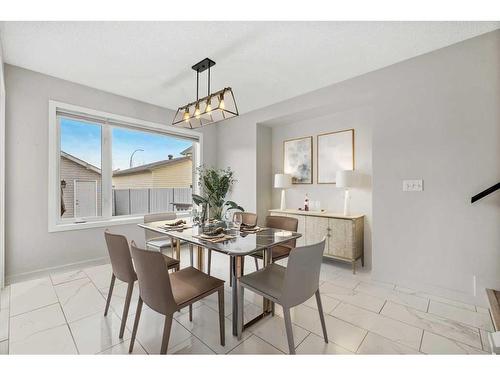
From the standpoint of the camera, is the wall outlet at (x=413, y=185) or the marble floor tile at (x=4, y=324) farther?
the wall outlet at (x=413, y=185)

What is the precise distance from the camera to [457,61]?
2.20 meters

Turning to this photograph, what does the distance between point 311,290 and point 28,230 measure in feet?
11.0

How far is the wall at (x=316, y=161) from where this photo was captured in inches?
126

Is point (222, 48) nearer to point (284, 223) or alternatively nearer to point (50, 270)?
point (284, 223)

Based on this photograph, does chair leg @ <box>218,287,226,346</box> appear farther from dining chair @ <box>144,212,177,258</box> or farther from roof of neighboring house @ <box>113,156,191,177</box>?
roof of neighboring house @ <box>113,156,191,177</box>

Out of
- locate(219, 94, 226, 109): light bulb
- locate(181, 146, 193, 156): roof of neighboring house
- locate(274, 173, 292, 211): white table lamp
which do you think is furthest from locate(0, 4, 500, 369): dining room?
locate(181, 146, 193, 156): roof of neighboring house

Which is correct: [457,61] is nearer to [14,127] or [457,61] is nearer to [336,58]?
[336,58]

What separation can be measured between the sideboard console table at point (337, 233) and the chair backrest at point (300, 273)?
5.28ft

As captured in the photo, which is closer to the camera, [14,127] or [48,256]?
[14,127]

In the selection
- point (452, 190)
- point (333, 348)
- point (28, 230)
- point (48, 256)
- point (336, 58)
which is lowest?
point (333, 348)

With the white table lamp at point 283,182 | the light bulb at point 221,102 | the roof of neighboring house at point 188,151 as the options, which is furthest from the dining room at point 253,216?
the roof of neighboring house at point 188,151

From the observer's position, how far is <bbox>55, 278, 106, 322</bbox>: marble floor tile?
202 centimetres

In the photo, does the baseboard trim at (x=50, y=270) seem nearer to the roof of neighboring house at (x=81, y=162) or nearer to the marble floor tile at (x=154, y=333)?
the roof of neighboring house at (x=81, y=162)
